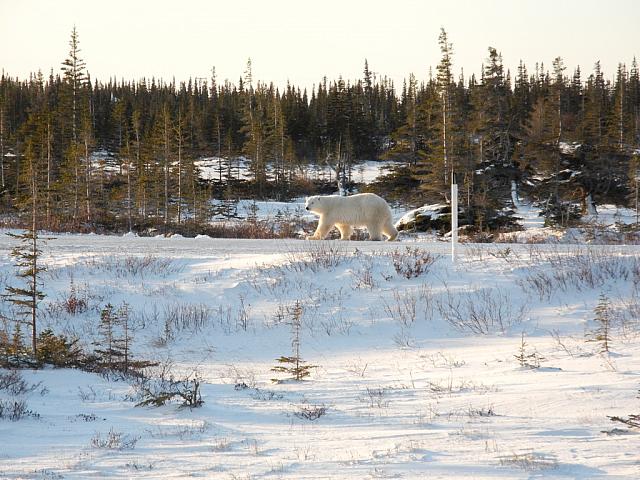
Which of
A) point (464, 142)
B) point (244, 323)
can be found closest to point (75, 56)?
point (464, 142)

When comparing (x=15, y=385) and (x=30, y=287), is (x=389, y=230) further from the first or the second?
(x=15, y=385)

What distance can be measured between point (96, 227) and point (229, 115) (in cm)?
4743

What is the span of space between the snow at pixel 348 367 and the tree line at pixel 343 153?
11.2 meters

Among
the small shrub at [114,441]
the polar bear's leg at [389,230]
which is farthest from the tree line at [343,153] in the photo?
the small shrub at [114,441]

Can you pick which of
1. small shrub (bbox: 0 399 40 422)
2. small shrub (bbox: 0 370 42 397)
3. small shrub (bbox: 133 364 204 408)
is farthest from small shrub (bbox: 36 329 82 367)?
small shrub (bbox: 0 399 40 422)

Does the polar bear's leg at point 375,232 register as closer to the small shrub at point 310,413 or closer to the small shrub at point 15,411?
the small shrub at point 310,413

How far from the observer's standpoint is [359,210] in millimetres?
15570

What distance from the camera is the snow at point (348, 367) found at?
3824 mm

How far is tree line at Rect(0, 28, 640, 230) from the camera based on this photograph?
116 ft

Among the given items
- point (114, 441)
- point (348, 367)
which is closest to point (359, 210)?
point (348, 367)

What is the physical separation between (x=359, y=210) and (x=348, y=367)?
8610 mm

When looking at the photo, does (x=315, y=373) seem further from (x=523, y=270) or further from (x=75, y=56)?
(x=75, y=56)

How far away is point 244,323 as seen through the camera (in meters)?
9.04

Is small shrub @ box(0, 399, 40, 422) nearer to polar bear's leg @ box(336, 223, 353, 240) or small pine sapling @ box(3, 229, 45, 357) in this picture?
small pine sapling @ box(3, 229, 45, 357)
